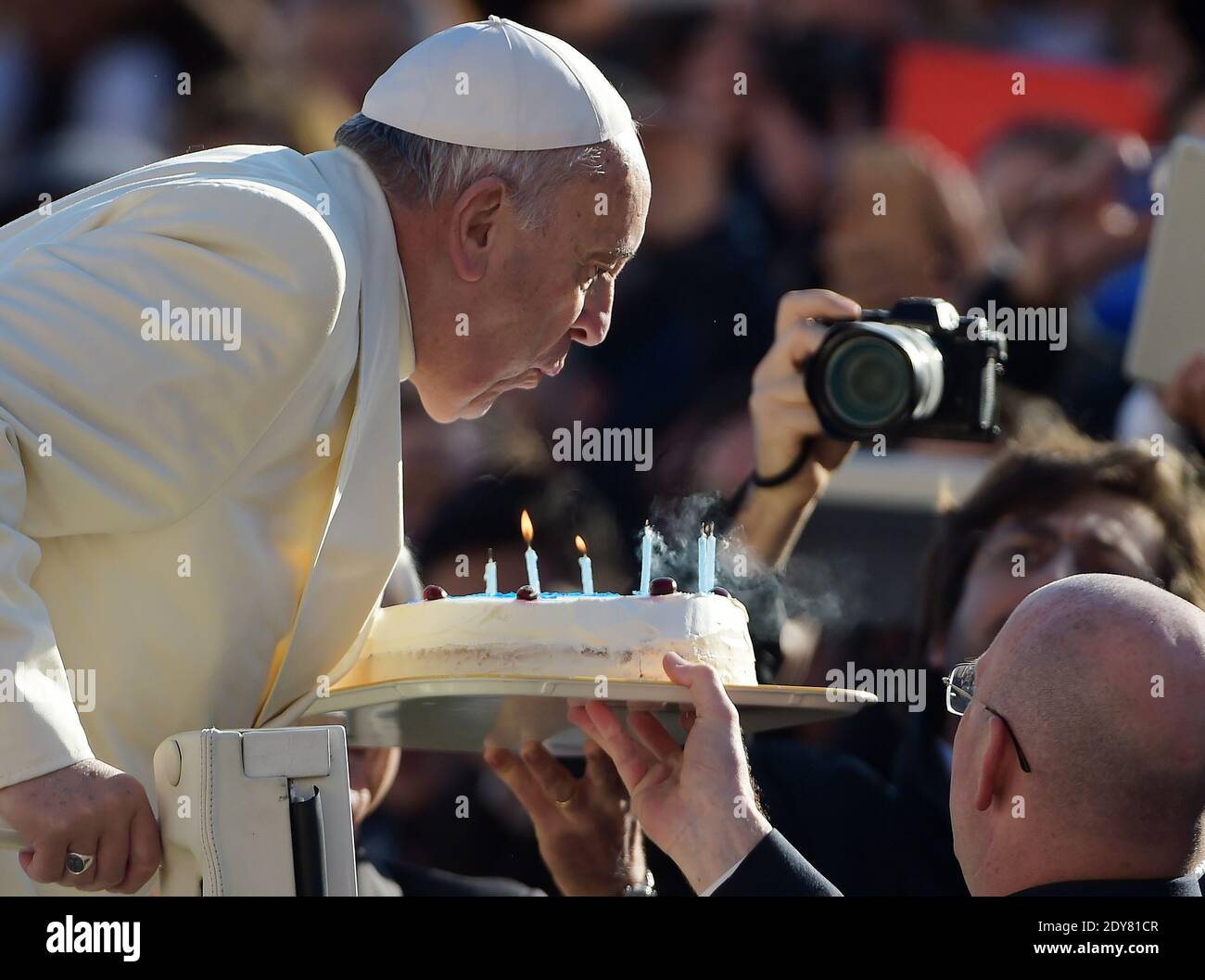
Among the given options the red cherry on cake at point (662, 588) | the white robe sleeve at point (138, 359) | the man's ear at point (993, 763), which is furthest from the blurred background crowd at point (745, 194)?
the white robe sleeve at point (138, 359)

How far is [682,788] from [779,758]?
52.9 inches

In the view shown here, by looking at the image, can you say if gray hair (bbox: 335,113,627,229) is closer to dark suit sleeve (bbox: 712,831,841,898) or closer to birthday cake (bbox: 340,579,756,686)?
birthday cake (bbox: 340,579,756,686)

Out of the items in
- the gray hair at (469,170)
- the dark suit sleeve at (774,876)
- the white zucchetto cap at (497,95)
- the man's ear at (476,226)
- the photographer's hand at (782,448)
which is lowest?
the dark suit sleeve at (774,876)

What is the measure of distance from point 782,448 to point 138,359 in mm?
1801

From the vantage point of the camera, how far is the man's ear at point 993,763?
2393 millimetres

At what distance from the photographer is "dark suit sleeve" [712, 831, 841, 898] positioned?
250cm

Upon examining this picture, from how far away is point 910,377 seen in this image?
343cm

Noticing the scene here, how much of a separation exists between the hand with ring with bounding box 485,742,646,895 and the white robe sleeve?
1.13 meters

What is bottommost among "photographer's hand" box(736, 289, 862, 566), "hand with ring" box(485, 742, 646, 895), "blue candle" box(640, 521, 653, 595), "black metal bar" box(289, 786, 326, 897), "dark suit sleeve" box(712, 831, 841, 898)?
"hand with ring" box(485, 742, 646, 895)

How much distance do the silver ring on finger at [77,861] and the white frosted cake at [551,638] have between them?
0.68 meters

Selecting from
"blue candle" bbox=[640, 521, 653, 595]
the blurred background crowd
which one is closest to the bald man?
"blue candle" bbox=[640, 521, 653, 595]

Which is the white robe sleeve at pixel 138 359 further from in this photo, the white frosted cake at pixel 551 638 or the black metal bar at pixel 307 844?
the white frosted cake at pixel 551 638

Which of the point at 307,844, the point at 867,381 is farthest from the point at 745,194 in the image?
the point at 307,844

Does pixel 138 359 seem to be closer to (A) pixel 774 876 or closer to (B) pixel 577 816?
(A) pixel 774 876
